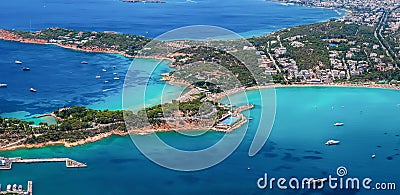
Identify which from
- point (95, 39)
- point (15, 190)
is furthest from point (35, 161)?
point (95, 39)

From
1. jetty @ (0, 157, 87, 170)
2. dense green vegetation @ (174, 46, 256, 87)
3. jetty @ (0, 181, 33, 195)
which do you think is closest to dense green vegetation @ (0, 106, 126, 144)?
jetty @ (0, 157, 87, 170)

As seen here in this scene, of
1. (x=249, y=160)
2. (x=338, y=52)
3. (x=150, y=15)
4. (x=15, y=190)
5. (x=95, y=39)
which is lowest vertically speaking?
(x=15, y=190)

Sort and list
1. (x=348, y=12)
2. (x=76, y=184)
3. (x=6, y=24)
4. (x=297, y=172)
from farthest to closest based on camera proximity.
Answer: (x=348, y=12) < (x=6, y=24) < (x=297, y=172) < (x=76, y=184)

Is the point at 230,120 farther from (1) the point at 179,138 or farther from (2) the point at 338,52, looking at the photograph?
(2) the point at 338,52

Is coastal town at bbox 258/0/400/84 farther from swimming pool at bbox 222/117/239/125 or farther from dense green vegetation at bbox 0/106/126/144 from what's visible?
dense green vegetation at bbox 0/106/126/144

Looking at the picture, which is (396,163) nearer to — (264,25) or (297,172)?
(297,172)

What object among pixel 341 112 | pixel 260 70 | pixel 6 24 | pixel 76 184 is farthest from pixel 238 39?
pixel 76 184
